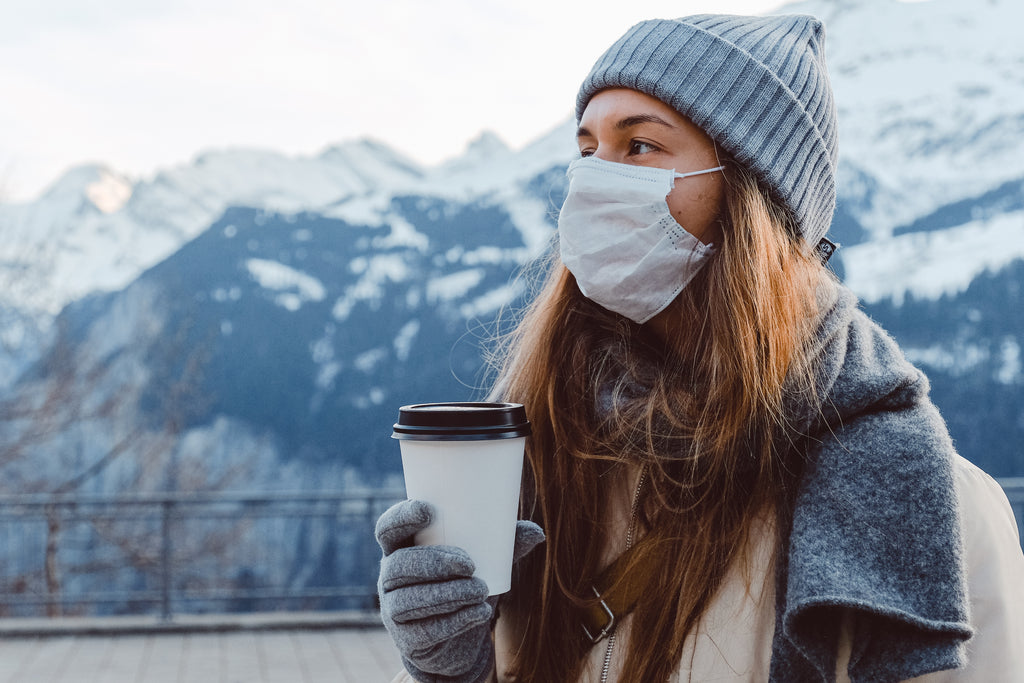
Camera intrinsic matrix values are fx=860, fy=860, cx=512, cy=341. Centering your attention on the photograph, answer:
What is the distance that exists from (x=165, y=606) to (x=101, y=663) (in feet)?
2.88

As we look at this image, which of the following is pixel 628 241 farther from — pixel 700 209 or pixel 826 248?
pixel 826 248

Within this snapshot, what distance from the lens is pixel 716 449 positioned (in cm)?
135

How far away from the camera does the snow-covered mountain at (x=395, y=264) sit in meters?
20.1

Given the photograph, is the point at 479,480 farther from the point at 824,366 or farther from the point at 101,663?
the point at 101,663

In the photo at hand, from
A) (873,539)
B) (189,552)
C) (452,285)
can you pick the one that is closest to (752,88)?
(873,539)

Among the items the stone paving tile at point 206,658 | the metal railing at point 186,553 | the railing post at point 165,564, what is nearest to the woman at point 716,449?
→ the stone paving tile at point 206,658

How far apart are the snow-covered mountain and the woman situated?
52.9 ft

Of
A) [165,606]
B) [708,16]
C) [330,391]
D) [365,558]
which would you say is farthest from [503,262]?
[708,16]

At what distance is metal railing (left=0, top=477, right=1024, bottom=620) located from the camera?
24.4 feet

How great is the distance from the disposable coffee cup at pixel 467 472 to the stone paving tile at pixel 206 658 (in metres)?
5.26

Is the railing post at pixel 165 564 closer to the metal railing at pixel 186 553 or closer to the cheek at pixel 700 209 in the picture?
the metal railing at pixel 186 553

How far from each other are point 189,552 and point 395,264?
12.9 m

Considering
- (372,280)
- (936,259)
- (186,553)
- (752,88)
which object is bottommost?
(186,553)

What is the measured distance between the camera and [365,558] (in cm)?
955
